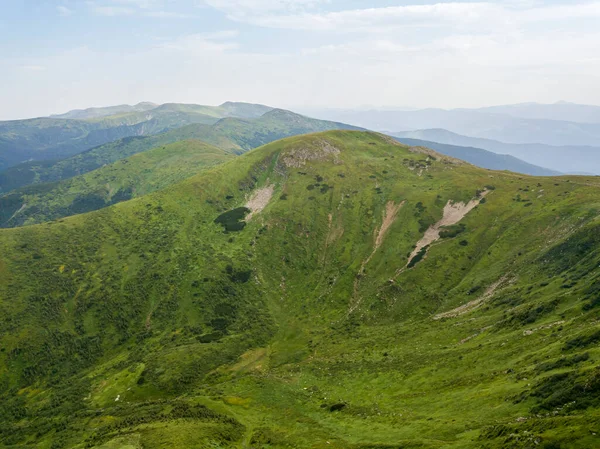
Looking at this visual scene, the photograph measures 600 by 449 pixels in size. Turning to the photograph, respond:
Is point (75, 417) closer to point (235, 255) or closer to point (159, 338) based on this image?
point (159, 338)

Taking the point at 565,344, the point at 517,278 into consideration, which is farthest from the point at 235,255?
the point at 565,344

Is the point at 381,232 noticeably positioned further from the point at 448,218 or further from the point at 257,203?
the point at 257,203

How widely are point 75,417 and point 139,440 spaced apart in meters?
Result: 40.4

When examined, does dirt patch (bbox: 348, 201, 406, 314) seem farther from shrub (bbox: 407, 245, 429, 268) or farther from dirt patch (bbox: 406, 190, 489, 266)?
shrub (bbox: 407, 245, 429, 268)

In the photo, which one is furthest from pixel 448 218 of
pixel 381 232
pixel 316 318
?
pixel 316 318

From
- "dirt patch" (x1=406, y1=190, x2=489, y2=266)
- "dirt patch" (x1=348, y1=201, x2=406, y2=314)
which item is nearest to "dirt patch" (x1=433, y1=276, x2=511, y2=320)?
"dirt patch" (x1=348, y1=201, x2=406, y2=314)

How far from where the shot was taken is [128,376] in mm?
102562

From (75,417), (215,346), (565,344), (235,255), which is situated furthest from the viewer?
(235,255)

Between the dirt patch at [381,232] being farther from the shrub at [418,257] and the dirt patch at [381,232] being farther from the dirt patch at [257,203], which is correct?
the dirt patch at [257,203]

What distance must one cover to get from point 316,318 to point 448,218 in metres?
74.1

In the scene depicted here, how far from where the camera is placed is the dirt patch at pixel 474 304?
339ft

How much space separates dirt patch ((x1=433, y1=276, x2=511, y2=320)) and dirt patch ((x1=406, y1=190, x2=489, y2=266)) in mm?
33927

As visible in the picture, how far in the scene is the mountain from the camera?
190ft

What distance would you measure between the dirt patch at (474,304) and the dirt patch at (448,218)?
3393 cm
